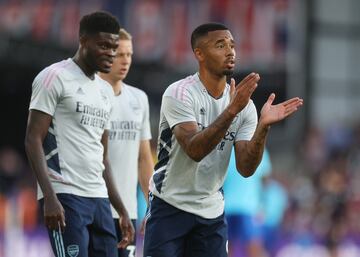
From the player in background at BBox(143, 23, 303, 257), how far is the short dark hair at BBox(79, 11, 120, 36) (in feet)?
2.33

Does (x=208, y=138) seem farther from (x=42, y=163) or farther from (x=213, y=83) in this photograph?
(x=42, y=163)

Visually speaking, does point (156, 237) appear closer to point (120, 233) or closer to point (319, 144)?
point (120, 233)

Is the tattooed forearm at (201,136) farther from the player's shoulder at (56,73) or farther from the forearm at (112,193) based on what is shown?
the forearm at (112,193)

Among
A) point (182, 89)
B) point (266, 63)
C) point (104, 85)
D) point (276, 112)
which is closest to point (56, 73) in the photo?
point (104, 85)

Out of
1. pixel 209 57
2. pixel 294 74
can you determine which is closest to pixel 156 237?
pixel 209 57

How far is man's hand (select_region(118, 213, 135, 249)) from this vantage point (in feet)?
30.7

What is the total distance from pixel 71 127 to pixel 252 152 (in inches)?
53.3

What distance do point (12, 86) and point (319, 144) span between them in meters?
6.86

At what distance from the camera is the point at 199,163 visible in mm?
8438

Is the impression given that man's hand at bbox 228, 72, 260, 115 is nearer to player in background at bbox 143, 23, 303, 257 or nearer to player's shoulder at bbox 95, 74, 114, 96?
player in background at bbox 143, 23, 303, 257

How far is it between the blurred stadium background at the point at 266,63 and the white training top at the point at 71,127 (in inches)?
407

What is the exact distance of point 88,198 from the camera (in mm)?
8781

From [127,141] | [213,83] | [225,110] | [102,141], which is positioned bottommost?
[127,141]

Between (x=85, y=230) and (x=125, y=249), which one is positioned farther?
(x=125, y=249)
